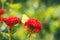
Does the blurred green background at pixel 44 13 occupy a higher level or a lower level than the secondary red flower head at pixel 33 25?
lower

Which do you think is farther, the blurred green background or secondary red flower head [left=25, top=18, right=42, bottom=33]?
the blurred green background

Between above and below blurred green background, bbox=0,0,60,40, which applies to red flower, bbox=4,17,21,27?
above

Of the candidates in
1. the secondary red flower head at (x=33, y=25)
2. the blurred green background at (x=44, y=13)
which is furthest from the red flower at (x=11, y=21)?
the blurred green background at (x=44, y=13)

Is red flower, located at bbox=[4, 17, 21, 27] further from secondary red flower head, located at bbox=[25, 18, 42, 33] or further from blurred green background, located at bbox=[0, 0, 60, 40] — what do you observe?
blurred green background, located at bbox=[0, 0, 60, 40]

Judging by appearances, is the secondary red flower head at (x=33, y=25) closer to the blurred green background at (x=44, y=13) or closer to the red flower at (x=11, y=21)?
the red flower at (x=11, y=21)

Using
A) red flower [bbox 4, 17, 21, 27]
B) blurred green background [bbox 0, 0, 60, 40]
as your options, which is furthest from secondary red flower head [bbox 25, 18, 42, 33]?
blurred green background [bbox 0, 0, 60, 40]

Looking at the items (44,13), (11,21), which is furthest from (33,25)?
(44,13)

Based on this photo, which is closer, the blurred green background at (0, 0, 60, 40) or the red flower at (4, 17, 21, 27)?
the red flower at (4, 17, 21, 27)

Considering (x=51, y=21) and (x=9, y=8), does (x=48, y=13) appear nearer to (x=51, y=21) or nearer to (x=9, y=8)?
(x=51, y=21)

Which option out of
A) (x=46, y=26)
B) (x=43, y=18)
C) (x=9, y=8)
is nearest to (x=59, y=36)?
(x=46, y=26)

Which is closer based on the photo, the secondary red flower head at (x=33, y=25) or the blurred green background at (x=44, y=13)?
the secondary red flower head at (x=33, y=25)

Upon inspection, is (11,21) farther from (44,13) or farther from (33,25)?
(44,13)

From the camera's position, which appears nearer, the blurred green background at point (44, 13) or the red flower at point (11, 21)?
the red flower at point (11, 21)
